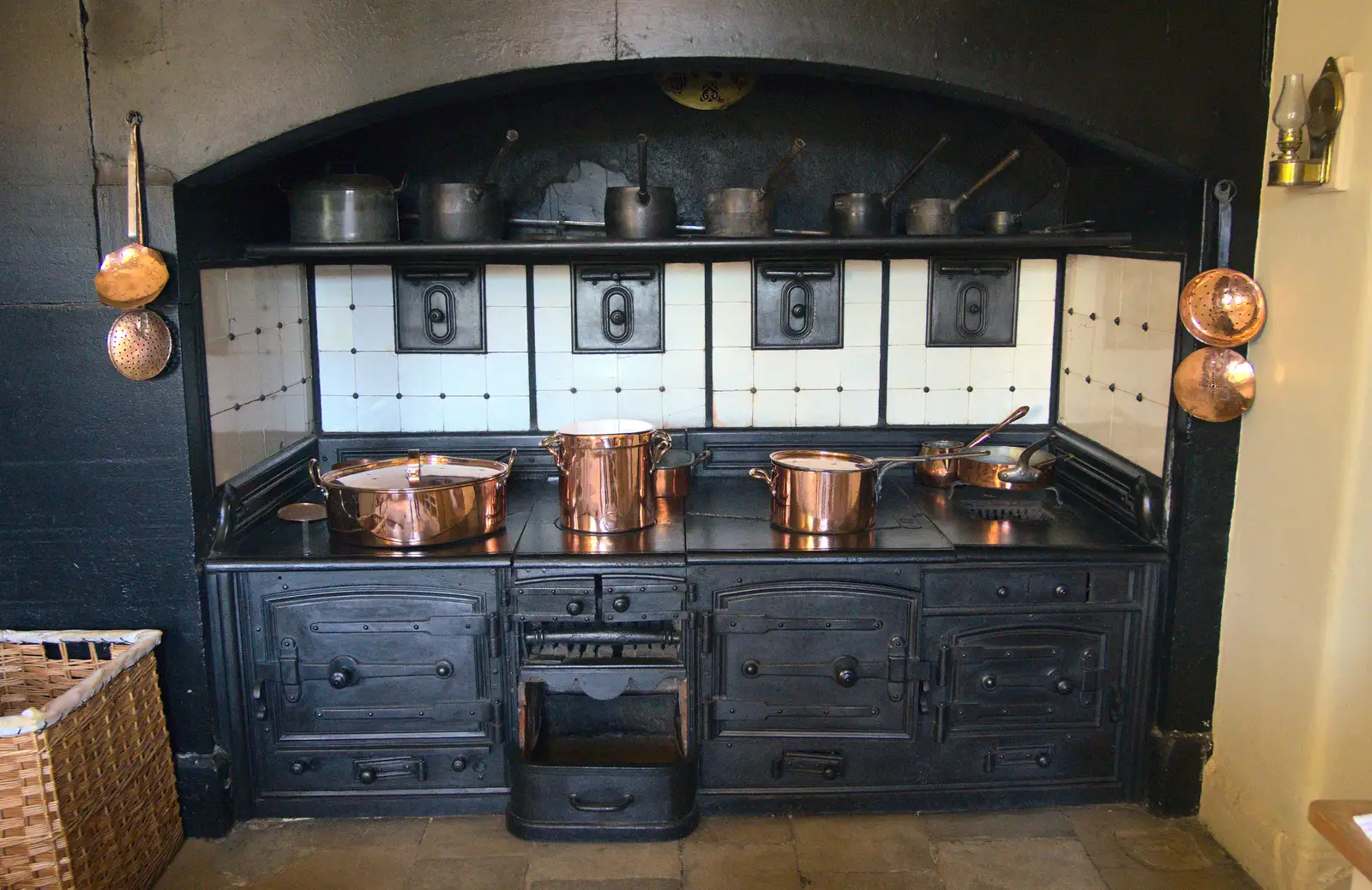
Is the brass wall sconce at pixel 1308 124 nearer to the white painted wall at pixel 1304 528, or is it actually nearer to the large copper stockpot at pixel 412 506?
the white painted wall at pixel 1304 528

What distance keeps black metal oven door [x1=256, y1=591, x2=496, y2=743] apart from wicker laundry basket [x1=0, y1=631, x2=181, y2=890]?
263 millimetres

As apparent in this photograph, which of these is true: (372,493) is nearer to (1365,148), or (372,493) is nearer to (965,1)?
(965,1)

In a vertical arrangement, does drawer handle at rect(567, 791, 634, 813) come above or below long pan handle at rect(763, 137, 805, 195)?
below

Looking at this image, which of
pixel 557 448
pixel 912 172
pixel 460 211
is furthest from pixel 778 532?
pixel 460 211

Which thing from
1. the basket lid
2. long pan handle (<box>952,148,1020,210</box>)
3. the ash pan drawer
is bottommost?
the ash pan drawer

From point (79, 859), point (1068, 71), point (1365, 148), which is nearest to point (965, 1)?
point (1068, 71)

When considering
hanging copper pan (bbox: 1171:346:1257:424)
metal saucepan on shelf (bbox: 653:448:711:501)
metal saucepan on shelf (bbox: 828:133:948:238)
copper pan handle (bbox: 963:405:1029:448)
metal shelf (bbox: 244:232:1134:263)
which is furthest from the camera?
copper pan handle (bbox: 963:405:1029:448)

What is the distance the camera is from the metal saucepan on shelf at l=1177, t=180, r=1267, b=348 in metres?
2.40

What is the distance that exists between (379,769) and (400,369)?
1.08 m

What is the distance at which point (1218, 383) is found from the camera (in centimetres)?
245

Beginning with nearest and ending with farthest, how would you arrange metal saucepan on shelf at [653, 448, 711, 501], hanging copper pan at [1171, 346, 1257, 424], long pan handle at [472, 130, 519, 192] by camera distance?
hanging copper pan at [1171, 346, 1257, 424] < long pan handle at [472, 130, 519, 192] < metal saucepan on shelf at [653, 448, 711, 501]


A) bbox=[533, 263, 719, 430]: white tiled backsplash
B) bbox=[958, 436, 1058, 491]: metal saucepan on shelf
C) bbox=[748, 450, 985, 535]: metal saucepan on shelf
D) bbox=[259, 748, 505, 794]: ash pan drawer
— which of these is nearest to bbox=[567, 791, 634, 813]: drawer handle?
bbox=[259, 748, 505, 794]: ash pan drawer

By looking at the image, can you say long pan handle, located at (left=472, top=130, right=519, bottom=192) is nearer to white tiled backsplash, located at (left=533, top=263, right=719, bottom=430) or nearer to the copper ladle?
white tiled backsplash, located at (left=533, top=263, right=719, bottom=430)

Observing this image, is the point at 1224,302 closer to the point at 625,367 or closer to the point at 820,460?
the point at 820,460
